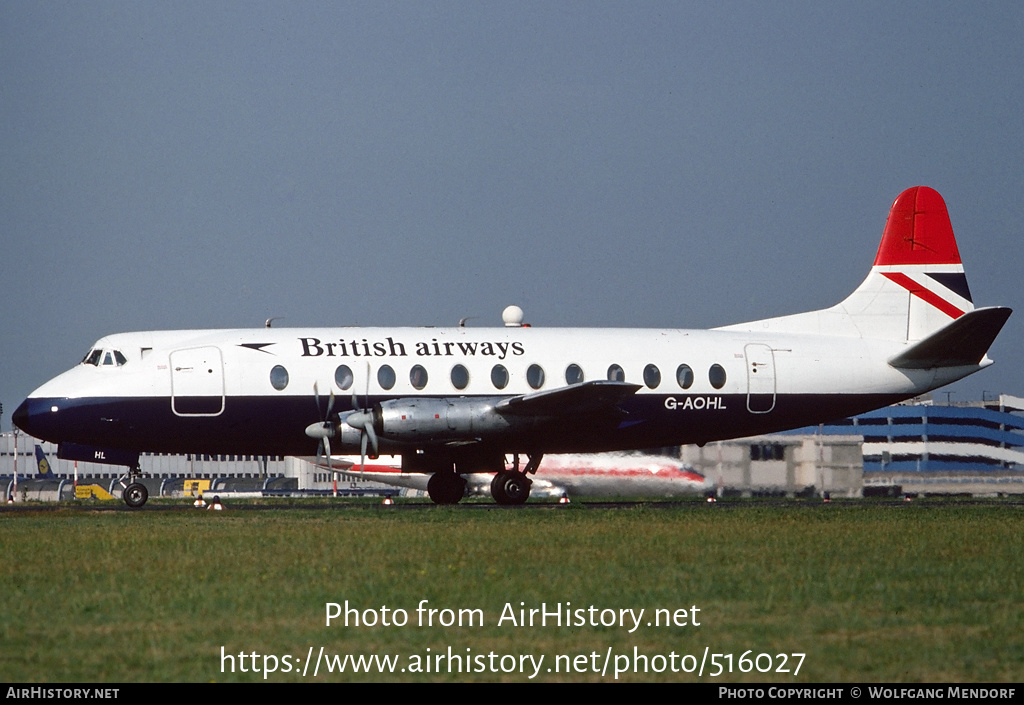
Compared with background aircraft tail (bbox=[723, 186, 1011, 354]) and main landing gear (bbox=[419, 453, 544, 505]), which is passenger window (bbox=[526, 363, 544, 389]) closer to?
main landing gear (bbox=[419, 453, 544, 505])

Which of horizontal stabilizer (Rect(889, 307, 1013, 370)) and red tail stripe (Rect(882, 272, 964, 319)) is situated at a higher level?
red tail stripe (Rect(882, 272, 964, 319))

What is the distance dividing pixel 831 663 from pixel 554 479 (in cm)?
3752

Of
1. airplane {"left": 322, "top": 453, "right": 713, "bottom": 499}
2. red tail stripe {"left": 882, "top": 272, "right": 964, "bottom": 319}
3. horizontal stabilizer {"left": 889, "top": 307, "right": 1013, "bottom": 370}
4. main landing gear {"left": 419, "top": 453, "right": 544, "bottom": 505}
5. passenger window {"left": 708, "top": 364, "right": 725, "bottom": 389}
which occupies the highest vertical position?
red tail stripe {"left": 882, "top": 272, "right": 964, "bottom": 319}

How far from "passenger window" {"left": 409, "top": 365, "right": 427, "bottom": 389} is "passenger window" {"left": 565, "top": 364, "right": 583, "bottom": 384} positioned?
3.91 metres

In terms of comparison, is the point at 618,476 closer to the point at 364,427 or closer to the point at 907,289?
the point at 907,289

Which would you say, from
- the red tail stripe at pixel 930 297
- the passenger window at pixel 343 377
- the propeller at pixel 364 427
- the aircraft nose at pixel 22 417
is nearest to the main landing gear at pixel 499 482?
the passenger window at pixel 343 377

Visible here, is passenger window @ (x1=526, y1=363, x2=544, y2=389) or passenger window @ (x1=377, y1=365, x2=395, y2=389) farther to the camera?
passenger window @ (x1=526, y1=363, x2=544, y2=389)

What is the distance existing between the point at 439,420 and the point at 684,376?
753 cm

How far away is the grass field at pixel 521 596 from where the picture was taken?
11555 mm

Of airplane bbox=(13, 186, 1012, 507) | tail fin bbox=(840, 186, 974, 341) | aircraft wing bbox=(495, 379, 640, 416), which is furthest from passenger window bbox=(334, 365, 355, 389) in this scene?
tail fin bbox=(840, 186, 974, 341)

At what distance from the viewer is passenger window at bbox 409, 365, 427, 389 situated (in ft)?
116

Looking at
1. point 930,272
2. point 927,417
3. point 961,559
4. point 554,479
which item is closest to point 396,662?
point 961,559

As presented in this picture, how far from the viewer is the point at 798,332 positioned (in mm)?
39094

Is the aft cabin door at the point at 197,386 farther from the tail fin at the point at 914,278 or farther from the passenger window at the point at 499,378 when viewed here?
the tail fin at the point at 914,278
